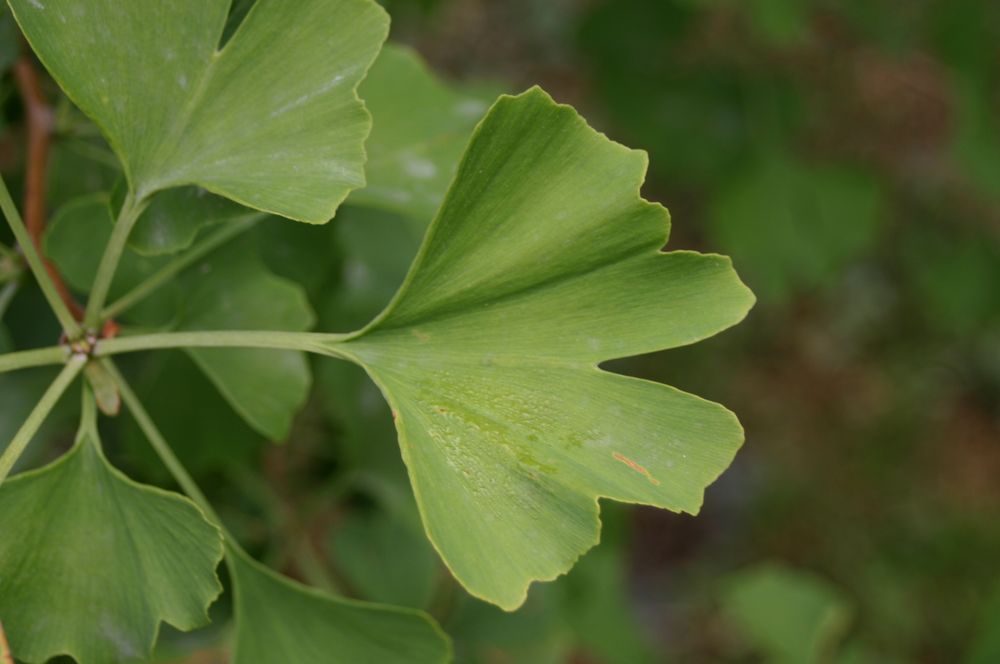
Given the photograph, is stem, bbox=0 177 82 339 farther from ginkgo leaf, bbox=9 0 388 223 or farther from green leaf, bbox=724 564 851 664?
green leaf, bbox=724 564 851 664

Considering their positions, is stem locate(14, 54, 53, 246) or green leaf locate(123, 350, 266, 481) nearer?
stem locate(14, 54, 53, 246)

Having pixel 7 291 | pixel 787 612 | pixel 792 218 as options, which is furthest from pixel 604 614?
pixel 7 291

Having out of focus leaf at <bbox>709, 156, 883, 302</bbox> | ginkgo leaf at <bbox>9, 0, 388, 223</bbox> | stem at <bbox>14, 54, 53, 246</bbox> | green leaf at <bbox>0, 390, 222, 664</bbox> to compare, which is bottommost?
out of focus leaf at <bbox>709, 156, 883, 302</bbox>

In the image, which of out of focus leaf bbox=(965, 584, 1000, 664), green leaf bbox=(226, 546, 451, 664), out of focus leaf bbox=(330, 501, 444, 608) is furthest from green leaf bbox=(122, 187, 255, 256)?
out of focus leaf bbox=(965, 584, 1000, 664)

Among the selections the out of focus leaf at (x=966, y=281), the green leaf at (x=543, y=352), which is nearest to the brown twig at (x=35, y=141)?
the green leaf at (x=543, y=352)

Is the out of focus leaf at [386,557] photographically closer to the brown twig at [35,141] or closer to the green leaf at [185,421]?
the green leaf at [185,421]

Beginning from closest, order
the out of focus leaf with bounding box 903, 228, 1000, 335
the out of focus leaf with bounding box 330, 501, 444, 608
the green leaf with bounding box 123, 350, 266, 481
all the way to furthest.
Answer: the green leaf with bounding box 123, 350, 266, 481 → the out of focus leaf with bounding box 330, 501, 444, 608 → the out of focus leaf with bounding box 903, 228, 1000, 335

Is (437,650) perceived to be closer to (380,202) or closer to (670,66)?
(380,202)
